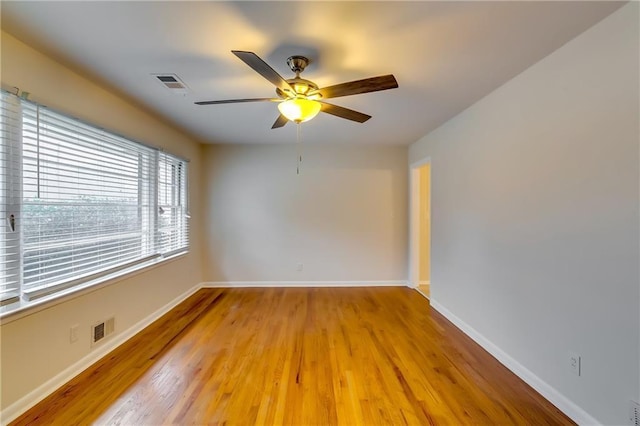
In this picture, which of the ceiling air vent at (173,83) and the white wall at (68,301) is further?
the ceiling air vent at (173,83)

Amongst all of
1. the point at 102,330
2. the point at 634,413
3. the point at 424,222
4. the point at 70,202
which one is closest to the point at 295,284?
the point at 424,222

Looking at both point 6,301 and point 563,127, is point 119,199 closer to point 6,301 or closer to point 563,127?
point 6,301

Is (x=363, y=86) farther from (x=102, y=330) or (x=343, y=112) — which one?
(x=102, y=330)

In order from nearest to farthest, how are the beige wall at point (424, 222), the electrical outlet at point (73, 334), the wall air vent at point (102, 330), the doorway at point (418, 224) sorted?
the electrical outlet at point (73, 334), the wall air vent at point (102, 330), the doorway at point (418, 224), the beige wall at point (424, 222)

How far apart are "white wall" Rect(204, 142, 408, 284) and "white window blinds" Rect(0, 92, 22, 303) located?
274cm

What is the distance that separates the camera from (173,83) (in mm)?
2191

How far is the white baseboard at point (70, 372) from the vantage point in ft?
5.29

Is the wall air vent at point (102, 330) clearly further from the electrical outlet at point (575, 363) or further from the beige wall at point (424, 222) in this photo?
the beige wall at point (424, 222)

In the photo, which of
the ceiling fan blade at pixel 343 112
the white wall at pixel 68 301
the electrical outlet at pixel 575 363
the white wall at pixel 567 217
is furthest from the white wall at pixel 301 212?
the electrical outlet at pixel 575 363

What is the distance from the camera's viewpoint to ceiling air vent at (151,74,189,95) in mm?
2076

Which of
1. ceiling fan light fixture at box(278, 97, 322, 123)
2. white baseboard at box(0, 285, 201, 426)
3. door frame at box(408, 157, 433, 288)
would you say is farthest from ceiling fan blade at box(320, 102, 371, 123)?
white baseboard at box(0, 285, 201, 426)

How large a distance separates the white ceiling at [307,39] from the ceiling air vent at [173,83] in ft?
0.19

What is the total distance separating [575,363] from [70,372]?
3483 mm

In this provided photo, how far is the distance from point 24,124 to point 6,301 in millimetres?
1119
